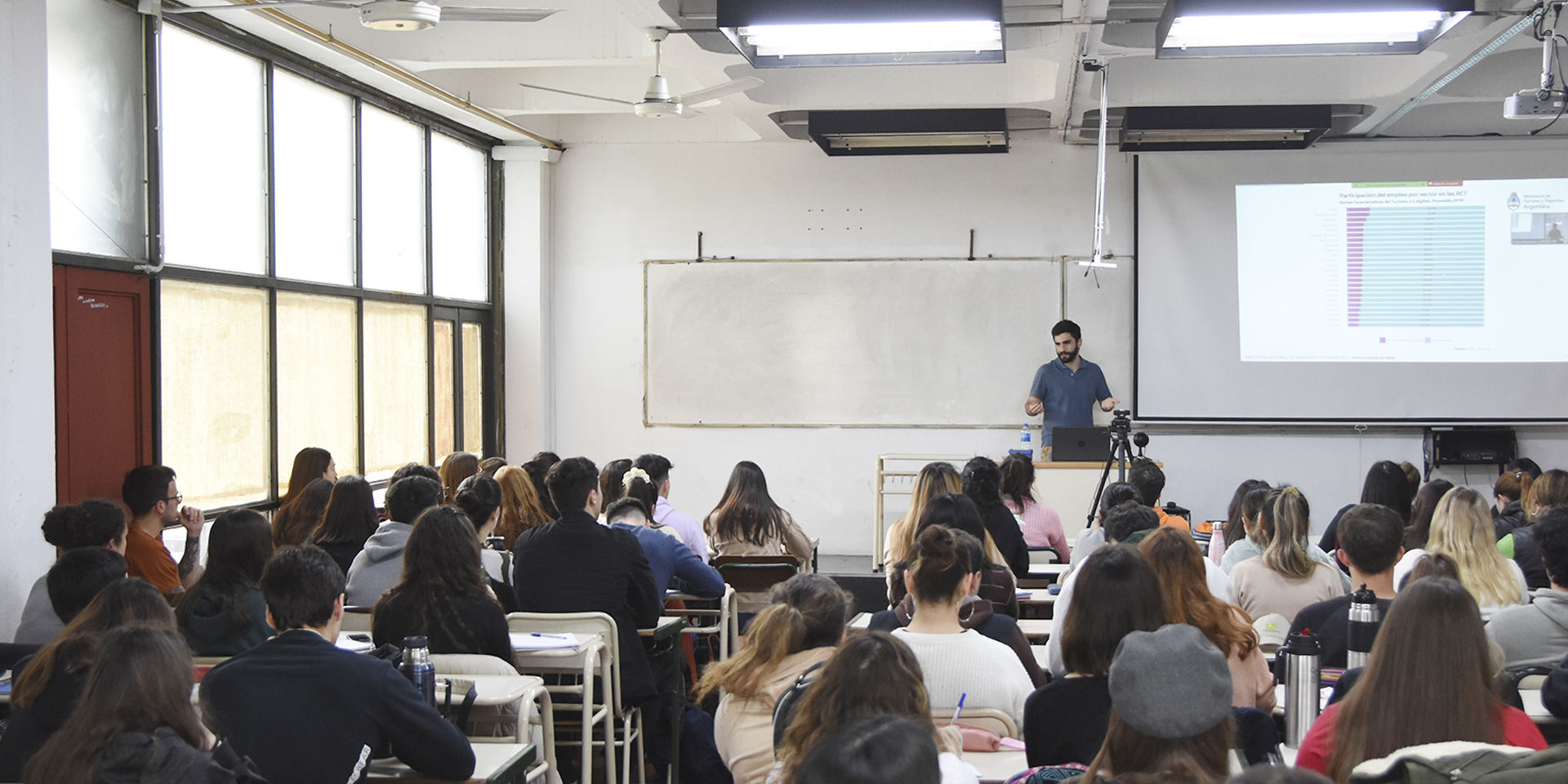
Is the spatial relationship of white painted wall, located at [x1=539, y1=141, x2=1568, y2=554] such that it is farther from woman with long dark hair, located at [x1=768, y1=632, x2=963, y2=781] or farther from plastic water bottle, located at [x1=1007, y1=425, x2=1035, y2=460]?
woman with long dark hair, located at [x1=768, y1=632, x2=963, y2=781]

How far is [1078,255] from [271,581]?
274 inches

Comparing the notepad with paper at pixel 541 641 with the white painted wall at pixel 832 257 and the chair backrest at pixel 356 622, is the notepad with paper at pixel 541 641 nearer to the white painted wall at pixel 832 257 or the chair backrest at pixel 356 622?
the chair backrest at pixel 356 622

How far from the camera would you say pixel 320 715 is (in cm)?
234

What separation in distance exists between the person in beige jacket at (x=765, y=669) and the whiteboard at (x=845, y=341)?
20.4ft

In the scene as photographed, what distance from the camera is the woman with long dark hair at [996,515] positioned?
4.96m

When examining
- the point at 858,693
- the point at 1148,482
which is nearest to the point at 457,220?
the point at 1148,482

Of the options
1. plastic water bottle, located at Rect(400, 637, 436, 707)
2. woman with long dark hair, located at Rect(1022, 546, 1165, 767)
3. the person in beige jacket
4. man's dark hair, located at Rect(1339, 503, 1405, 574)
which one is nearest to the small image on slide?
man's dark hair, located at Rect(1339, 503, 1405, 574)

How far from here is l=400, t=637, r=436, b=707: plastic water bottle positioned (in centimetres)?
263

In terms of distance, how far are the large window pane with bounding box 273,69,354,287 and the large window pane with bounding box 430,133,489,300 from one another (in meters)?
1.06

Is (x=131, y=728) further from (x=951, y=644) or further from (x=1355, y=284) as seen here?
(x=1355, y=284)

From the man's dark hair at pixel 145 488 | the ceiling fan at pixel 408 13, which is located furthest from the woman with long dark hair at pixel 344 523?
the ceiling fan at pixel 408 13

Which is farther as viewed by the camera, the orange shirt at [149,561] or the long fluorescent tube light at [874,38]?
the long fluorescent tube light at [874,38]

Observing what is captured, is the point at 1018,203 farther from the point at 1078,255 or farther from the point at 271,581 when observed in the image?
the point at 271,581

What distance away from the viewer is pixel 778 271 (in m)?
8.88
